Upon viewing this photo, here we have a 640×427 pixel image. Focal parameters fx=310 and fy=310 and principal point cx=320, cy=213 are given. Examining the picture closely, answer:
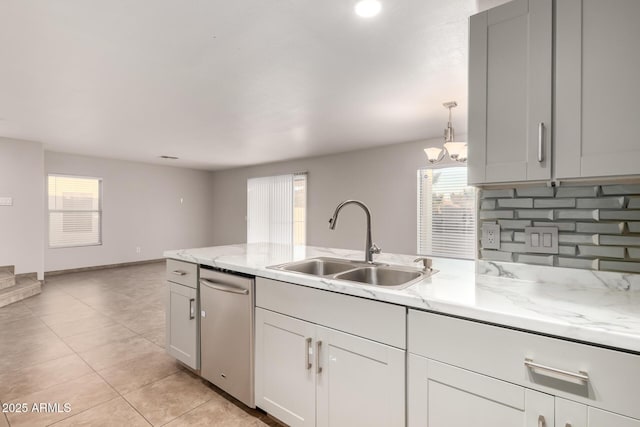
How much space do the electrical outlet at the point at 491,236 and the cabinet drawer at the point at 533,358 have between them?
72 centimetres

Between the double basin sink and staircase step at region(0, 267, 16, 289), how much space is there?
4991mm

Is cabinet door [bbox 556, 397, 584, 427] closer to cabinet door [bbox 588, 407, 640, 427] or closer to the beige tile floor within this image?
cabinet door [bbox 588, 407, 640, 427]

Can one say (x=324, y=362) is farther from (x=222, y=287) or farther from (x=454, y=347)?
(x=222, y=287)

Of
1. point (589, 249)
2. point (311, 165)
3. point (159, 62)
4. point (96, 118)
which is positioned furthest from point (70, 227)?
point (589, 249)

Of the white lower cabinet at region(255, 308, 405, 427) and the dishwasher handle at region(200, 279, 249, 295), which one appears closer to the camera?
the white lower cabinet at region(255, 308, 405, 427)

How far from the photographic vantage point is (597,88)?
1.16m

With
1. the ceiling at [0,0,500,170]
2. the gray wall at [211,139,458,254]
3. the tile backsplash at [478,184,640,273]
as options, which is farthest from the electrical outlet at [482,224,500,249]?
the gray wall at [211,139,458,254]

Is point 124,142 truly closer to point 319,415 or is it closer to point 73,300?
point 73,300

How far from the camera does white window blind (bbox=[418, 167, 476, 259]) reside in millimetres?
4703

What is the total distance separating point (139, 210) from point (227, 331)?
6382 millimetres

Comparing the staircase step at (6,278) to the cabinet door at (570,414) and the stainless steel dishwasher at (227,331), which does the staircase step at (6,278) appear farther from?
the cabinet door at (570,414)

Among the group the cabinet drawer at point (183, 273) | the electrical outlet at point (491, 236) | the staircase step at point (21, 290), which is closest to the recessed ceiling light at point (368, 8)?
the electrical outlet at point (491, 236)

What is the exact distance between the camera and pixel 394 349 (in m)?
1.26

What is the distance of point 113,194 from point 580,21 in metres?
7.82
